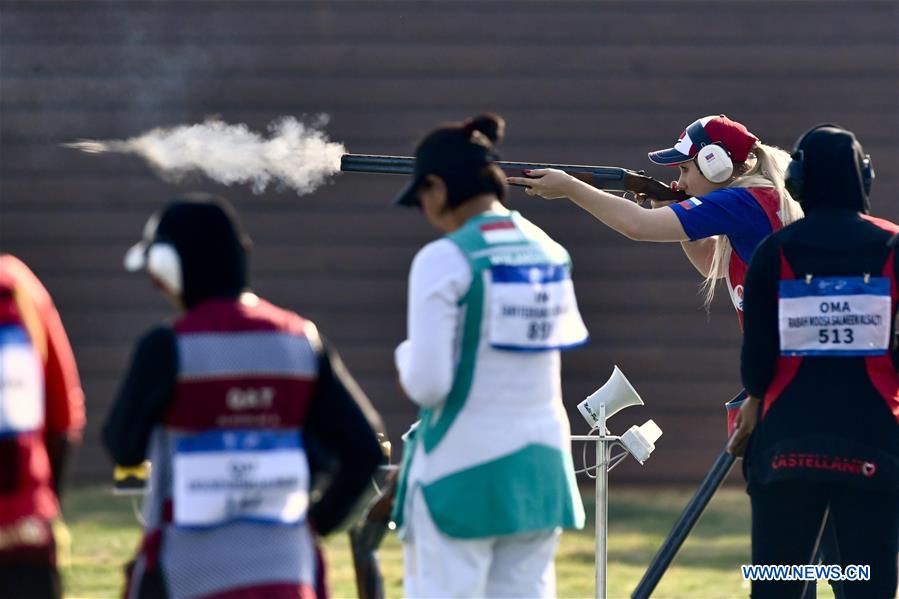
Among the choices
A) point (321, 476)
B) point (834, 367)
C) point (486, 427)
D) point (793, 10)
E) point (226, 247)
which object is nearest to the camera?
point (226, 247)

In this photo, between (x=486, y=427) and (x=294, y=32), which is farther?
(x=294, y=32)

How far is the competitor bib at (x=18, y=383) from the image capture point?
10.7 ft

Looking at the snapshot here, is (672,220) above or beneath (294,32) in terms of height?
beneath

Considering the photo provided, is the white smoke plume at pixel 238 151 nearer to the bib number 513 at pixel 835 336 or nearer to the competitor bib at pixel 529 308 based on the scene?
the competitor bib at pixel 529 308

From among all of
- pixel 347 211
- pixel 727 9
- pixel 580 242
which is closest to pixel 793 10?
pixel 727 9

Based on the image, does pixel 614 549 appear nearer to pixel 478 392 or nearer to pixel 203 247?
pixel 478 392

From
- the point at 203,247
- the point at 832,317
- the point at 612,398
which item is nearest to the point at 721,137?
the point at 612,398

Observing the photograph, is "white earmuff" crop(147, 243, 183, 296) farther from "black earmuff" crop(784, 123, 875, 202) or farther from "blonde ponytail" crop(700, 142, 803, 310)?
"blonde ponytail" crop(700, 142, 803, 310)

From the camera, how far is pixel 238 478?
3.22 m

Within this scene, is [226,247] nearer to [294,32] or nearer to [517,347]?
[517,347]

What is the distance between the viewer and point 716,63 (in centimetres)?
941

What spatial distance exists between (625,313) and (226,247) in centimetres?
633

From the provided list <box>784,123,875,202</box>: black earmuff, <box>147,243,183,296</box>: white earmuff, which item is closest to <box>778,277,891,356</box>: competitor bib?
<box>784,123,875,202</box>: black earmuff

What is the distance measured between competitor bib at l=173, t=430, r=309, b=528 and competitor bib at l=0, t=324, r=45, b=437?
34cm
